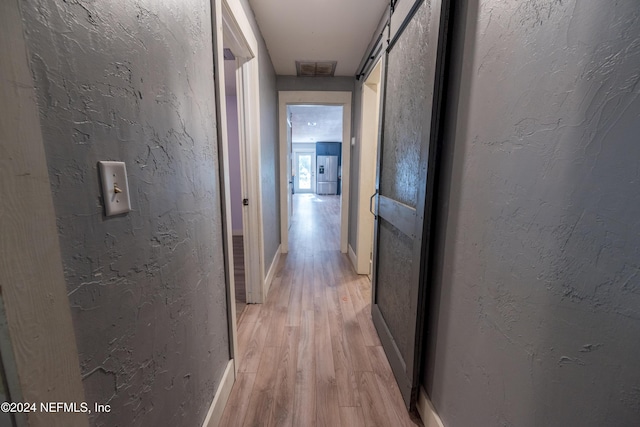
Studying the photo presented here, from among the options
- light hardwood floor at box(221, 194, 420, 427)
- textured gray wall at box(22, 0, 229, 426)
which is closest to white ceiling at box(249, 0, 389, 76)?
textured gray wall at box(22, 0, 229, 426)

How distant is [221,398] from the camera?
1.28m

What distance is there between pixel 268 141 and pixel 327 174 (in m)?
9.36

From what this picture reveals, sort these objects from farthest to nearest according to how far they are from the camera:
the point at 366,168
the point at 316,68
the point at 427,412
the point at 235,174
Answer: the point at 235,174, the point at 316,68, the point at 366,168, the point at 427,412

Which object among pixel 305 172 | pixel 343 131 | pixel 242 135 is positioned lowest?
pixel 305 172

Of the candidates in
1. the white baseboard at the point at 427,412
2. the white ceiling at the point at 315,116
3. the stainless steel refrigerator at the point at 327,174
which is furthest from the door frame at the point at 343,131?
the stainless steel refrigerator at the point at 327,174

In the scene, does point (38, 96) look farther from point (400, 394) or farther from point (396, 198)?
point (400, 394)

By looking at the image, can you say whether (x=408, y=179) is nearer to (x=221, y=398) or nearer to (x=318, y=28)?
(x=221, y=398)

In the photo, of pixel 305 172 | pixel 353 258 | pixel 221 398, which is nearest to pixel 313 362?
pixel 221 398

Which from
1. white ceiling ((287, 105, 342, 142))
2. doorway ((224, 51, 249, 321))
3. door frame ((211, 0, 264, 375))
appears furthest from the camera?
white ceiling ((287, 105, 342, 142))

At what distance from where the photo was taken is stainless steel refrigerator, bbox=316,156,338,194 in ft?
39.1

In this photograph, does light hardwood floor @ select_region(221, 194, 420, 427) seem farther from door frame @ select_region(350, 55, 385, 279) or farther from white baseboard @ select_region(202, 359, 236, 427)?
door frame @ select_region(350, 55, 385, 279)

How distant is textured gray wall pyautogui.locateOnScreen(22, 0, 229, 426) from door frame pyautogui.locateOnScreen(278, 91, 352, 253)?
2.28m

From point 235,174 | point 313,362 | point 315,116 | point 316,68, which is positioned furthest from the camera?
point 315,116

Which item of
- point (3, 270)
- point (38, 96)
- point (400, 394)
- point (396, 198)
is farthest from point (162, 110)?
point (400, 394)
